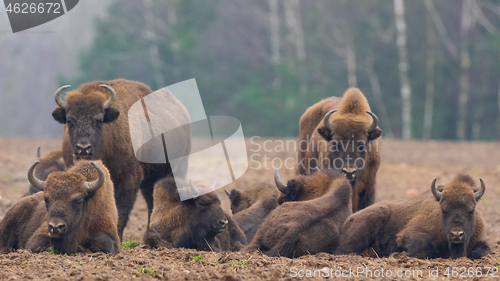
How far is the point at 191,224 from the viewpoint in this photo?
302 inches

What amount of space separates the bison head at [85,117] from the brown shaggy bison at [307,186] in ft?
8.74

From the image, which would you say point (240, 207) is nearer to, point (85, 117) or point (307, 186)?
point (307, 186)

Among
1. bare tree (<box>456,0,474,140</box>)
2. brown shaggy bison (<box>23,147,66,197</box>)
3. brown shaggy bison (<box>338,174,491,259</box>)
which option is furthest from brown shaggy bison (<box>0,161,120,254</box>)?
bare tree (<box>456,0,474,140</box>)

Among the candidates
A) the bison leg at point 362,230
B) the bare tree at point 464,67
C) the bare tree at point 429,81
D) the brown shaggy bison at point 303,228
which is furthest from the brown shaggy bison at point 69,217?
the bare tree at point 464,67

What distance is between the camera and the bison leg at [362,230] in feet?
23.0

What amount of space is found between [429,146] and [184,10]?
20.6m

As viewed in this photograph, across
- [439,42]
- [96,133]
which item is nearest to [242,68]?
[439,42]

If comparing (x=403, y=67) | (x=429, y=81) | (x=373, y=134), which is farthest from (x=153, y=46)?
(x=373, y=134)

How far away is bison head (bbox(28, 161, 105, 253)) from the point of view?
245 inches

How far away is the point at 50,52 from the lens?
7544 centimetres

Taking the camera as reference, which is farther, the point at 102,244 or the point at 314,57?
the point at 314,57

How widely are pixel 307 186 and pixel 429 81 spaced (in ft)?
90.2

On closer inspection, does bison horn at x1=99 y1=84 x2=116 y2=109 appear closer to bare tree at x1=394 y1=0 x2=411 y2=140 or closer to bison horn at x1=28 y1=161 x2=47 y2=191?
bison horn at x1=28 y1=161 x2=47 y2=191

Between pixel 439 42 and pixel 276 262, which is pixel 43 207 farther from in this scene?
pixel 439 42
